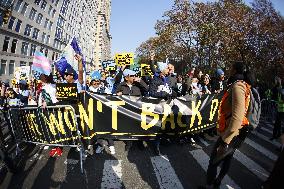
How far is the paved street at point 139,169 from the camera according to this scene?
17.6 feet

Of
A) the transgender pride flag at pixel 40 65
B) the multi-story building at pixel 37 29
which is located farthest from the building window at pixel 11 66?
the transgender pride flag at pixel 40 65

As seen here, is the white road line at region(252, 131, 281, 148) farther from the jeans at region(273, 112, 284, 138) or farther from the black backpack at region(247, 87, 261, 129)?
the black backpack at region(247, 87, 261, 129)

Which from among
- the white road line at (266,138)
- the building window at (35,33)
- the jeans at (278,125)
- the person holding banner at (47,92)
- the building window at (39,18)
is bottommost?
the white road line at (266,138)

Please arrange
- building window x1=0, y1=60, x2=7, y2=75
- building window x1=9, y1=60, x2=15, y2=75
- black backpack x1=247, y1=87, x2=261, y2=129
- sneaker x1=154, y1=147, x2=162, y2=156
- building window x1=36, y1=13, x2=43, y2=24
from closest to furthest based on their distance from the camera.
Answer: black backpack x1=247, y1=87, x2=261, y2=129
sneaker x1=154, y1=147, x2=162, y2=156
building window x1=0, y1=60, x2=7, y2=75
building window x1=9, y1=60, x2=15, y2=75
building window x1=36, y1=13, x2=43, y2=24

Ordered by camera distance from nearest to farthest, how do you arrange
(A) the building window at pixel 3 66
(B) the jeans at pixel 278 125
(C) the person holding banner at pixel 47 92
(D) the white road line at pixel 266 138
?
(C) the person holding banner at pixel 47 92
(D) the white road line at pixel 266 138
(B) the jeans at pixel 278 125
(A) the building window at pixel 3 66

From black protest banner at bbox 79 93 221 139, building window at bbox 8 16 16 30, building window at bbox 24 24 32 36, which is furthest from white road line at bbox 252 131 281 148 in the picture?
building window at bbox 24 24 32 36

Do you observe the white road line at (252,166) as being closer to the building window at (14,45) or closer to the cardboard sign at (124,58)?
the cardboard sign at (124,58)

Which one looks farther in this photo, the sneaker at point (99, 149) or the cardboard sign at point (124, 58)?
the cardboard sign at point (124, 58)

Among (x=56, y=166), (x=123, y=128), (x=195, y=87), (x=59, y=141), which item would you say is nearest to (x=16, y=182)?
(x=56, y=166)

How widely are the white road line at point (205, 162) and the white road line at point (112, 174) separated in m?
1.75

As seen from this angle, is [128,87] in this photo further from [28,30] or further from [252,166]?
[28,30]

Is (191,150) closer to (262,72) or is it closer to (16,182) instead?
(16,182)

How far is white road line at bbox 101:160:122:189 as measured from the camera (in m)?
5.32

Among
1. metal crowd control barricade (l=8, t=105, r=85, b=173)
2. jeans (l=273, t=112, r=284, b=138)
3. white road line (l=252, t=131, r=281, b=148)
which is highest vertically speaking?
metal crowd control barricade (l=8, t=105, r=85, b=173)
